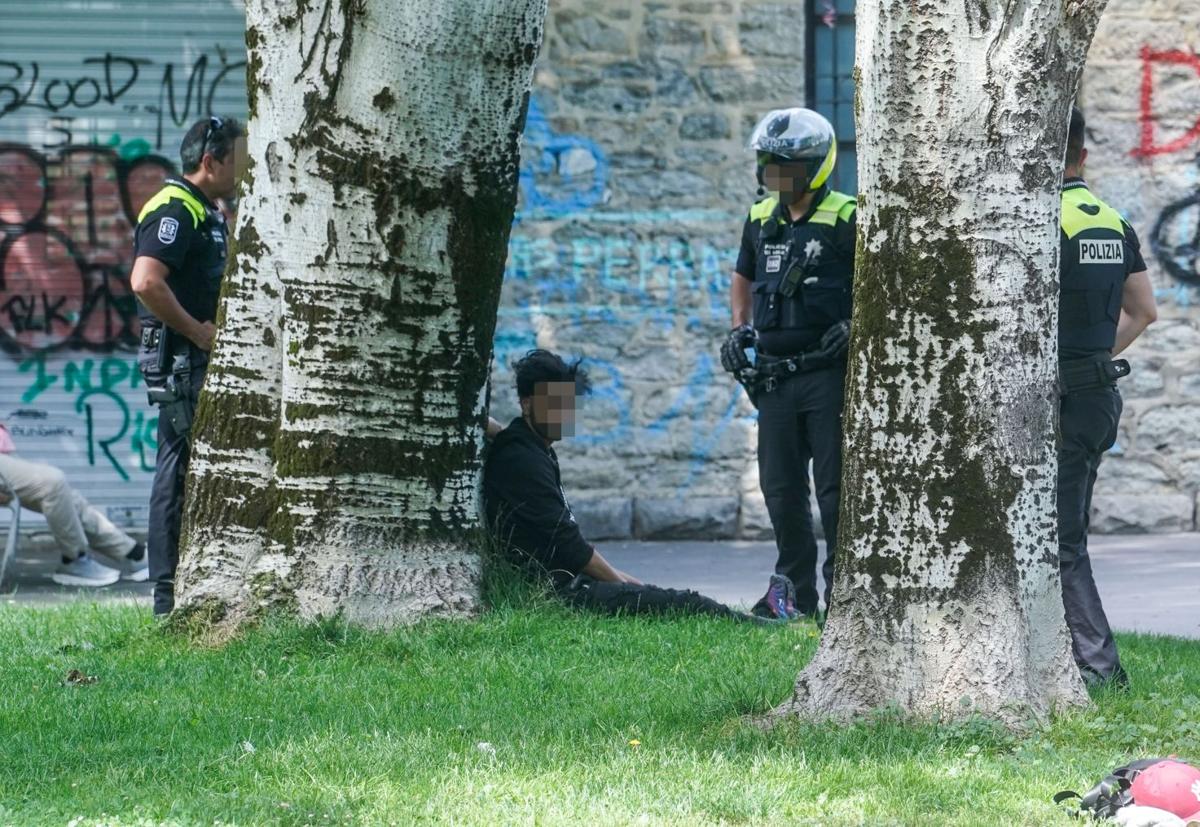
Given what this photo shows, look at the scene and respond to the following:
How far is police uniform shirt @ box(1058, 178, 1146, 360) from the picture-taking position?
→ 5446 mm

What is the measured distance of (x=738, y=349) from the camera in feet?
22.7

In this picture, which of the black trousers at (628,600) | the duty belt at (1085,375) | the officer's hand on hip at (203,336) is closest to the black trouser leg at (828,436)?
the black trousers at (628,600)

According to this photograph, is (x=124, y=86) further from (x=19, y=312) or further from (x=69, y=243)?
(x=19, y=312)

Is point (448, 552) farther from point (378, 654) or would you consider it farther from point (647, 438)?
point (647, 438)

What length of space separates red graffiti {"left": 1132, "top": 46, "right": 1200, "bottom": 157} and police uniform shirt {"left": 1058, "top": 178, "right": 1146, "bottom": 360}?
5016 mm

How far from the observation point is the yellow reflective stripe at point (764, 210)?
7011 mm

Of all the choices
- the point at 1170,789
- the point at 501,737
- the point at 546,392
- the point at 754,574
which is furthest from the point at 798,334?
the point at 1170,789

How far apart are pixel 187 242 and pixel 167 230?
10 cm

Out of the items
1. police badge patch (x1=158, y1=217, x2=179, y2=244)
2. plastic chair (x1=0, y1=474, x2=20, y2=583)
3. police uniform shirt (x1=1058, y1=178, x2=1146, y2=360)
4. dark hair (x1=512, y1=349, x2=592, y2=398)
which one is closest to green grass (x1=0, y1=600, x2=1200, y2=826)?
dark hair (x1=512, y1=349, x2=592, y2=398)

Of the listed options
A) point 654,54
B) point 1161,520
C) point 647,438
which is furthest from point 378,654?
point 1161,520

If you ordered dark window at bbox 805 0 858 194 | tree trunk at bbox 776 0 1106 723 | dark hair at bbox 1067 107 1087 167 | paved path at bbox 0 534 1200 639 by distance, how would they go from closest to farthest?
tree trunk at bbox 776 0 1106 723 → dark hair at bbox 1067 107 1087 167 → paved path at bbox 0 534 1200 639 → dark window at bbox 805 0 858 194

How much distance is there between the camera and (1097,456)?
555 centimetres

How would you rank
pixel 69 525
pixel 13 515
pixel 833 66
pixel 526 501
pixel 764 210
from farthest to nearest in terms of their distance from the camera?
pixel 833 66 → pixel 69 525 → pixel 13 515 → pixel 764 210 → pixel 526 501

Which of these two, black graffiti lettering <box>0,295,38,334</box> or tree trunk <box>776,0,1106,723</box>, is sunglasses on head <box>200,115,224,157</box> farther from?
black graffiti lettering <box>0,295,38,334</box>
